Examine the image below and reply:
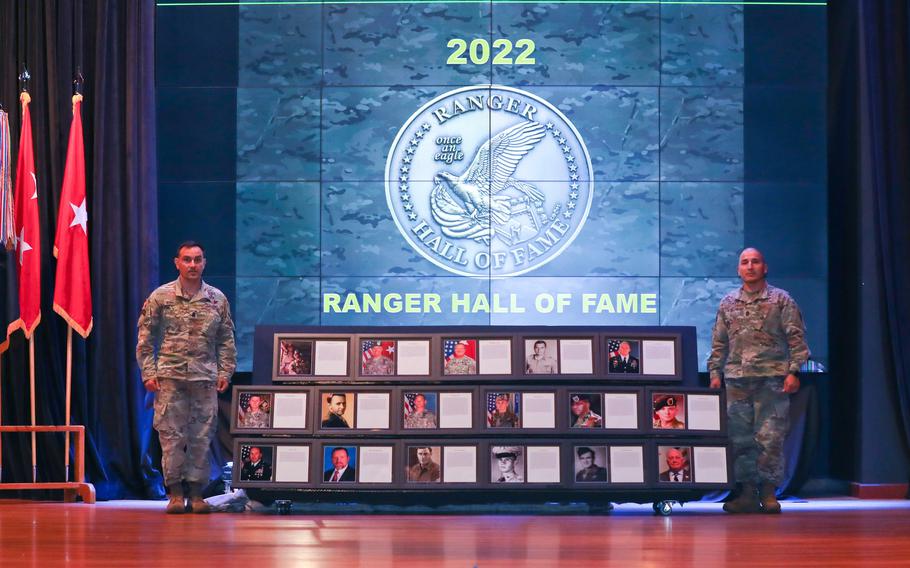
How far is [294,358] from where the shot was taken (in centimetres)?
618

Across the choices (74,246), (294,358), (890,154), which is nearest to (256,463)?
(294,358)

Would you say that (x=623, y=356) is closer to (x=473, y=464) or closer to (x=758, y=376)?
(x=758, y=376)

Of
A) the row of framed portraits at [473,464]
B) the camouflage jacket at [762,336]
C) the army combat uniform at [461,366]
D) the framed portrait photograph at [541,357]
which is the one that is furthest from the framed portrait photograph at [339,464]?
the camouflage jacket at [762,336]

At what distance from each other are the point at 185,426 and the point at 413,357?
1.32m

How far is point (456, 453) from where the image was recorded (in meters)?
5.96

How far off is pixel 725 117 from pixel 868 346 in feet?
5.72

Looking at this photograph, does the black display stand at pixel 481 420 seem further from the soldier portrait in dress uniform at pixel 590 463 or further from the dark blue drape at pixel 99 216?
the dark blue drape at pixel 99 216

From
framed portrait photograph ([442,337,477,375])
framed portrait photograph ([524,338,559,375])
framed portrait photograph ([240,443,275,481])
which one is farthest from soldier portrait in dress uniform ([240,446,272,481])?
framed portrait photograph ([524,338,559,375])

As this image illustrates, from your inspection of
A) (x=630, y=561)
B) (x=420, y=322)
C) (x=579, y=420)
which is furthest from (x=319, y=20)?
(x=630, y=561)

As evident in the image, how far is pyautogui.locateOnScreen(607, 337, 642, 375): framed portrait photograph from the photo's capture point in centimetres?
611

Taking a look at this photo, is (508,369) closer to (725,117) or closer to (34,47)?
(725,117)

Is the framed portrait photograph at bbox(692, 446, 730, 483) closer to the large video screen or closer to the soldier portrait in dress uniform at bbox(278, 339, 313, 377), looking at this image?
the large video screen

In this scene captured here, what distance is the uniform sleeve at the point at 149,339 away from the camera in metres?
6.17

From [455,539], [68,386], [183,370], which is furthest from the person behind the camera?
[68,386]
